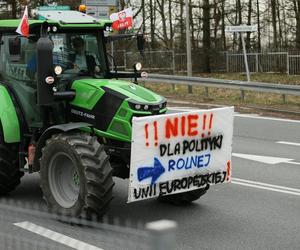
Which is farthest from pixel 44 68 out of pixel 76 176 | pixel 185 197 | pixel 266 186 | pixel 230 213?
pixel 266 186

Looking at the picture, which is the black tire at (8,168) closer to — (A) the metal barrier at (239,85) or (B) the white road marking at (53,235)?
(B) the white road marking at (53,235)

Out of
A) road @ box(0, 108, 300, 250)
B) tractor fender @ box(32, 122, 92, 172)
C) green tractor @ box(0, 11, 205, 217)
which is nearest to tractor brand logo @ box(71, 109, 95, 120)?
green tractor @ box(0, 11, 205, 217)

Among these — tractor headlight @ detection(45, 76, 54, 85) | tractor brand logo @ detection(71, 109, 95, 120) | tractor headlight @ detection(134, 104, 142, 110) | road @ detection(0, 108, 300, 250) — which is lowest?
road @ detection(0, 108, 300, 250)

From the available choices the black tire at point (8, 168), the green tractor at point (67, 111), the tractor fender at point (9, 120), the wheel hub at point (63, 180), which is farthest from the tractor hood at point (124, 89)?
the black tire at point (8, 168)

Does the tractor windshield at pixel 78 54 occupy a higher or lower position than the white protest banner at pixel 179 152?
higher

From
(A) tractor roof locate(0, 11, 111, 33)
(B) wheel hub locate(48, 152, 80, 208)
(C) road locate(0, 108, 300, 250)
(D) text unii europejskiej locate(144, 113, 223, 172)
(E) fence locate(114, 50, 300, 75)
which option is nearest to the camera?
(C) road locate(0, 108, 300, 250)

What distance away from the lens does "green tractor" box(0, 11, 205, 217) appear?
20.3 ft

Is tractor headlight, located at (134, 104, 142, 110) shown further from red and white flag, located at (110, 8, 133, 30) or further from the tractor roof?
red and white flag, located at (110, 8, 133, 30)

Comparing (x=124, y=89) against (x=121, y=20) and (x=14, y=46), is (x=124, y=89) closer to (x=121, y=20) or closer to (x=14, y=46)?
(x=14, y=46)

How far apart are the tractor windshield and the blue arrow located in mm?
1692

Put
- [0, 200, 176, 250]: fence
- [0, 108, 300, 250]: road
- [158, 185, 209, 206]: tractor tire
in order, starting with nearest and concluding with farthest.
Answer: [0, 200, 176, 250]: fence < [0, 108, 300, 250]: road < [158, 185, 209, 206]: tractor tire

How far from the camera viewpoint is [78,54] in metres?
7.28

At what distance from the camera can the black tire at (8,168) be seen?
7.23 metres

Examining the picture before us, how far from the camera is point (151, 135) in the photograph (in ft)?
19.8
